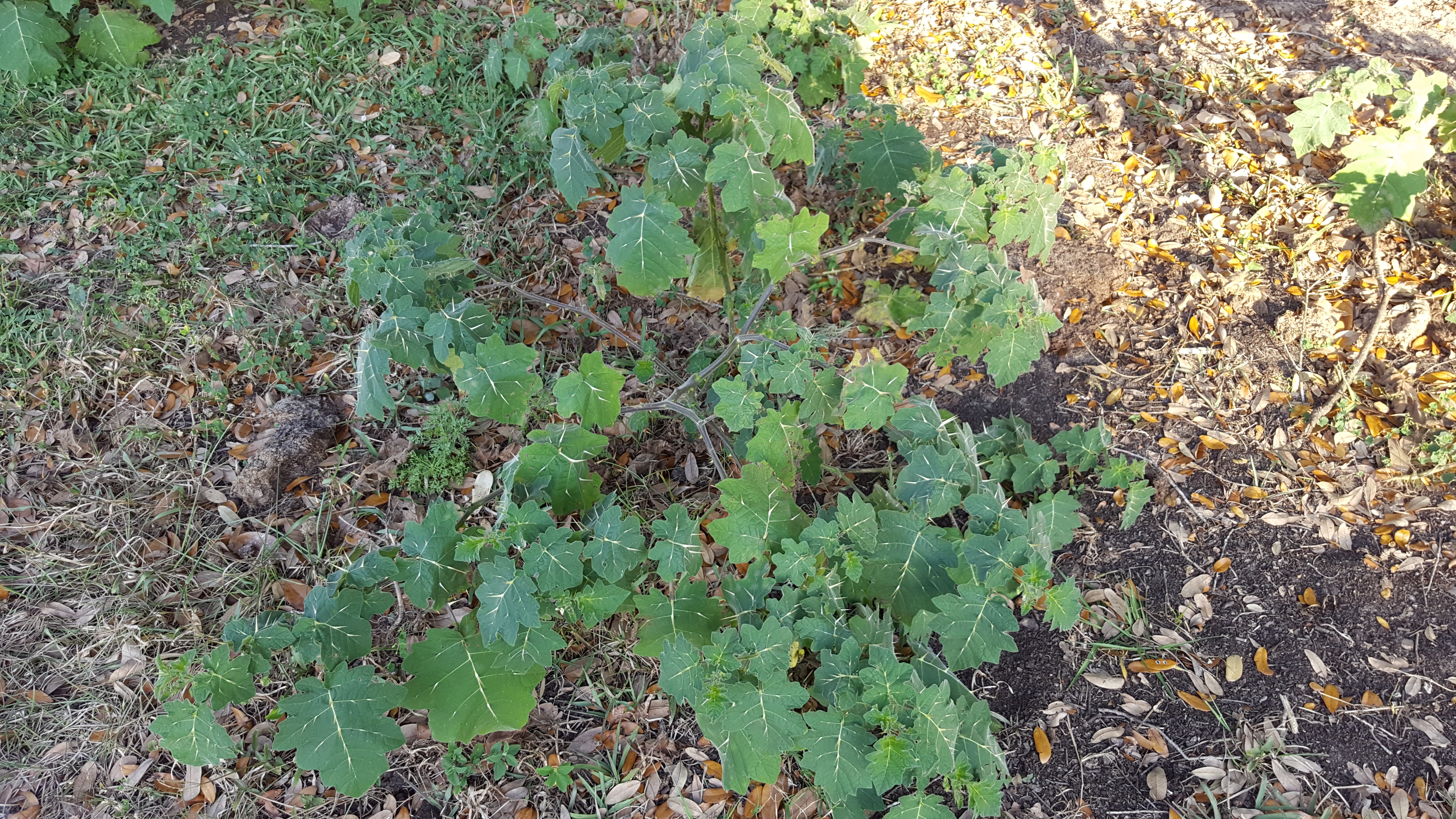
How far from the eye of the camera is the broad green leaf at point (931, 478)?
7.33ft

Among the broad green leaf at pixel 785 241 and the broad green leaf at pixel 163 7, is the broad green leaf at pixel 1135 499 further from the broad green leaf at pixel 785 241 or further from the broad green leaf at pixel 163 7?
the broad green leaf at pixel 163 7

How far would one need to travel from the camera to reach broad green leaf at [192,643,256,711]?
1.91m

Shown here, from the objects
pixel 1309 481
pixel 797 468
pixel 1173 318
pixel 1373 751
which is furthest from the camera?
pixel 1173 318

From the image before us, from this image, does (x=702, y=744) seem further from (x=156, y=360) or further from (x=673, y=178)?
(x=156, y=360)

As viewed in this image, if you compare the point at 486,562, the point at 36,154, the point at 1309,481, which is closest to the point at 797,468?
the point at 486,562

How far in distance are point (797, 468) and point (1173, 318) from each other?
5.70ft

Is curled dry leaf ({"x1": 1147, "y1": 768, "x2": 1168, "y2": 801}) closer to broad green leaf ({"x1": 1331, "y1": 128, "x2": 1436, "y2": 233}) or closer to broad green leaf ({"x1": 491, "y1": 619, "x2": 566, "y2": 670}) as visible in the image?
broad green leaf ({"x1": 491, "y1": 619, "x2": 566, "y2": 670})

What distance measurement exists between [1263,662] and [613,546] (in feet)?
6.53


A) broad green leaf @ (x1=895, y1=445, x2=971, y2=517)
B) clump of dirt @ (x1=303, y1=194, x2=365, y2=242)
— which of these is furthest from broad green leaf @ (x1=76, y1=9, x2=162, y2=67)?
broad green leaf @ (x1=895, y1=445, x2=971, y2=517)

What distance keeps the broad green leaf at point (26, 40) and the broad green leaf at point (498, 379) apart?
3.35 metres

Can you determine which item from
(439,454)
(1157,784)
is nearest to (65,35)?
(439,454)

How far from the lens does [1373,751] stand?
2338mm

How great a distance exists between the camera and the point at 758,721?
6.27 feet

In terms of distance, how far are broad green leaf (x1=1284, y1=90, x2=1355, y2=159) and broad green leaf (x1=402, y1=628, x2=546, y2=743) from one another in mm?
3348
